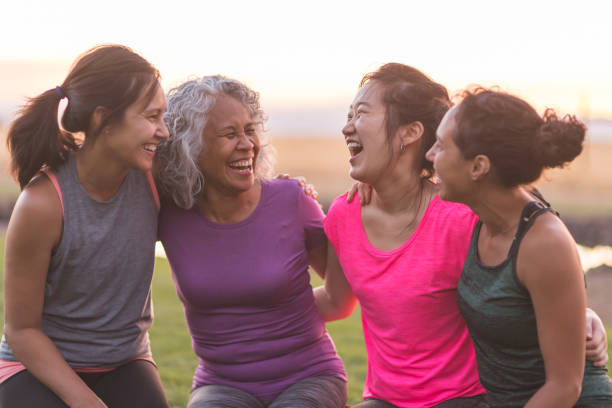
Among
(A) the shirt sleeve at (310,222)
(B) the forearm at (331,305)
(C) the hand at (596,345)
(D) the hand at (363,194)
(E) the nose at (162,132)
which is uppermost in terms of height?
(E) the nose at (162,132)

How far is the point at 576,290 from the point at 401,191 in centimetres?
93

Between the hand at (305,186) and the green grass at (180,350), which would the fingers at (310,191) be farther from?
the green grass at (180,350)

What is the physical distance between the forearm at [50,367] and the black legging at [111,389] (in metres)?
0.07

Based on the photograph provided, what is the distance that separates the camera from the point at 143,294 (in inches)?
129

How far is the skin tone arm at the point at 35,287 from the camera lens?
2.94m

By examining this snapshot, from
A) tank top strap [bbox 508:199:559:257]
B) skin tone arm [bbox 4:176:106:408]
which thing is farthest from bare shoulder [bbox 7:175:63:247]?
tank top strap [bbox 508:199:559:257]

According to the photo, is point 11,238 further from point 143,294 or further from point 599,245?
point 599,245

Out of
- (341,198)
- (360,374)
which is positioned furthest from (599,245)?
(341,198)

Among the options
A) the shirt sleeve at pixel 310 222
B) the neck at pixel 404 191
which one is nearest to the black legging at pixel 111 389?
the shirt sleeve at pixel 310 222

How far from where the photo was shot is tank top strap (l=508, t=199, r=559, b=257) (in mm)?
2486

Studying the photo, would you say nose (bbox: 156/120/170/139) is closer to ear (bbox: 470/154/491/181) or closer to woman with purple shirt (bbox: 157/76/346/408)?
woman with purple shirt (bbox: 157/76/346/408)

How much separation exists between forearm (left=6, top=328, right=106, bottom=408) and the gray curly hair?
84 centimetres

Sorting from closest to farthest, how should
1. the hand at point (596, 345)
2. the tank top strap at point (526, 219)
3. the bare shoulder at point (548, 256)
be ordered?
the bare shoulder at point (548, 256) → the tank top strap at point (526, 219) → the hand at point (596, 345)

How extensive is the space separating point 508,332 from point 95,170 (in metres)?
1.77
